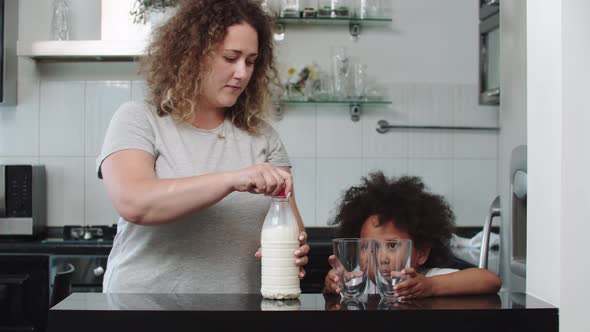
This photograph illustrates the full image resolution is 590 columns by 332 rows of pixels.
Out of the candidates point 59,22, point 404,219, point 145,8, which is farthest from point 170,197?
point 59,22

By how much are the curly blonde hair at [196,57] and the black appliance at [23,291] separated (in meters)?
1.49

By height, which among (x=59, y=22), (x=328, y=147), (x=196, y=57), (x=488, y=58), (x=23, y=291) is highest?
(x=59, y=22)

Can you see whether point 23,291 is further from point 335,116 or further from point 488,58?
point 488,58

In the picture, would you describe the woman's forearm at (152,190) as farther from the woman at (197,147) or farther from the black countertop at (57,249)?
the black countertop at (57,249)

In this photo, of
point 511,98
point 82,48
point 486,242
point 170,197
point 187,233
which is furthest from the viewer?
point 82,48

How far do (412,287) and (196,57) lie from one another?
0.71m

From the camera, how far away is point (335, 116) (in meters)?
3.52

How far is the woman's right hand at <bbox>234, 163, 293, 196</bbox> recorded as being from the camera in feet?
4.01

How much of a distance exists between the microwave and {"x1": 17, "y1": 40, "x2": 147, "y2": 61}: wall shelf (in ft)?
1.67

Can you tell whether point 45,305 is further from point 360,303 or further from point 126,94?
point 360,303

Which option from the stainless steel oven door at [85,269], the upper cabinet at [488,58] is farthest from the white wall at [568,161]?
the stainless steel oven door at [85,269]

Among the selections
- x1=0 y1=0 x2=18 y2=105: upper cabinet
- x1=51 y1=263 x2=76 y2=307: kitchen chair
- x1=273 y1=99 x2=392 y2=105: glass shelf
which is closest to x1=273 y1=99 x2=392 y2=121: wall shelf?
x1=273 y1=99 x2=392 y2=105: glass shelf

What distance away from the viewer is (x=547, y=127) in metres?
1.20

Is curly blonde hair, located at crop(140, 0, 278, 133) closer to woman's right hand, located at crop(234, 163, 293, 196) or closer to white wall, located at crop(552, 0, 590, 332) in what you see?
woman's right hand, located at crop(234, 163, 293, 196)
